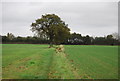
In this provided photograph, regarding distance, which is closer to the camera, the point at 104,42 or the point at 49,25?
the point at 49,25

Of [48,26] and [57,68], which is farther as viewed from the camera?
[48,26]

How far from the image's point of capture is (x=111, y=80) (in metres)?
7.04

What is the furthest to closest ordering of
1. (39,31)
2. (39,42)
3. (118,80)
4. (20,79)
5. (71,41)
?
1. (71,41)
2. (39,42)
3. (39,31)
4. (118,80)
5. (20,79)

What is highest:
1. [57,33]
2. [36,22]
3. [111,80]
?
[36,22]

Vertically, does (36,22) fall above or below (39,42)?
above

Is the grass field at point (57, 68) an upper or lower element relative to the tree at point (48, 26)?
lower

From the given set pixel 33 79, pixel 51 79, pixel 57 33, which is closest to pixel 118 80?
pixel 51 79

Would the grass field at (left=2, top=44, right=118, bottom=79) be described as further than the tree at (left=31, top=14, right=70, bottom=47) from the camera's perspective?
No

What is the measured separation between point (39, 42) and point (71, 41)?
75.9 feet

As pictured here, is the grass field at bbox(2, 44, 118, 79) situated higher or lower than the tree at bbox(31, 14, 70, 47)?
lower

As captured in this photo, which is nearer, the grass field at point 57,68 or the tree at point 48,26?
the grass field at point 57,68

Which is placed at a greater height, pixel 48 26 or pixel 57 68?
pixel 48 26

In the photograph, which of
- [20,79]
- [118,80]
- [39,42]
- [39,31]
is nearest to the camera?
[20,79]

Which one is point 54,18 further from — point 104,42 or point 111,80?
point 104,42
